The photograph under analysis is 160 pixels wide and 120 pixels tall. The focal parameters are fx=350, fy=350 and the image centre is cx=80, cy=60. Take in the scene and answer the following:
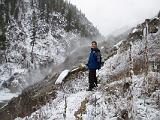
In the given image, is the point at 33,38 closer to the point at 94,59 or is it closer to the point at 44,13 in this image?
the point at 44,13

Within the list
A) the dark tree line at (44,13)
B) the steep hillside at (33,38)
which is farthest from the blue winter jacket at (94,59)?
the dark tree line at (44,13)

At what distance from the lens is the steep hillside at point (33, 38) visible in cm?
7712

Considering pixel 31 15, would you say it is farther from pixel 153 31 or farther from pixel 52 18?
pixel 153 31

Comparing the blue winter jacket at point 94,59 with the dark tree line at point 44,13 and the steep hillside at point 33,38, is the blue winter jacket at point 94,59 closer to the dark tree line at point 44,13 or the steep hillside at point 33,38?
the steep hillside at point 33,38

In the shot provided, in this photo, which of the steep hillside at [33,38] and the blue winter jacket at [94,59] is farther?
the steep hillside at [33,38]

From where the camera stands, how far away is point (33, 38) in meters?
97.2

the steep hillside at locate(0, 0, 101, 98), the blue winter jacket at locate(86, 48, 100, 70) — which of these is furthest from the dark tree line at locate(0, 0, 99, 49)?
the blue winter jacket at locate(86, 48, 100, 70)

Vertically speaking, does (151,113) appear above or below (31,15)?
below

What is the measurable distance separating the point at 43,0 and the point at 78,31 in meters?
16.6

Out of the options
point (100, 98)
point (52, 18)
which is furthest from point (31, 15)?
point (100, 98)

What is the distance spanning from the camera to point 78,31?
415ft

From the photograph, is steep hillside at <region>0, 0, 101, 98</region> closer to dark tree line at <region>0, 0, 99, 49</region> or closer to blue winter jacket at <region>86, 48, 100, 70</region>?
dark tree line at <region>0, 0, 99, 49</region>

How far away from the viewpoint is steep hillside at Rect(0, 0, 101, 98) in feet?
253

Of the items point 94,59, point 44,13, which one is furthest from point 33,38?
point 94,59
